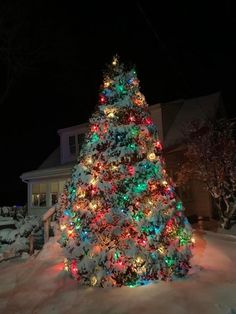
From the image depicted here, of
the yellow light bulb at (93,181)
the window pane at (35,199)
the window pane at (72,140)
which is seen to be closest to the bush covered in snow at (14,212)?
the window pane at (35,199)

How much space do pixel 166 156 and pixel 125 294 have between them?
11.6 meters

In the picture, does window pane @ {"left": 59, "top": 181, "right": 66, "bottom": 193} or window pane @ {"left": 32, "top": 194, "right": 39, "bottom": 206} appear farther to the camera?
window pane @ {"left": 32, "top": 194, "right": 39, "bottom": 206}

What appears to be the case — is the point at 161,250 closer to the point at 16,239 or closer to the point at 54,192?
the point at 16,239

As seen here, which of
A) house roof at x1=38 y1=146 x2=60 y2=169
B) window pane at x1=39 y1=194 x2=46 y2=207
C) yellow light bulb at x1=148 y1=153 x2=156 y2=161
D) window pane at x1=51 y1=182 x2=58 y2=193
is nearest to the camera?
yellow light bulb at x1=148 y1=153 x2=156 y2=161

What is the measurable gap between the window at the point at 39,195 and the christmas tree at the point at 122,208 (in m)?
14.9

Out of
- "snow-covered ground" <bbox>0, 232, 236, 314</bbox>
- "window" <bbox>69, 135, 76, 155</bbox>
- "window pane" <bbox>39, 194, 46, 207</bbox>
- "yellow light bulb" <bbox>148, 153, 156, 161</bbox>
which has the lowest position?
"snow-covered ground" <bbox>0, 232, 236, 314</bbox>

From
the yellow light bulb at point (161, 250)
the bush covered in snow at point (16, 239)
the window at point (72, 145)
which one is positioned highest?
the window at point (72, 145)

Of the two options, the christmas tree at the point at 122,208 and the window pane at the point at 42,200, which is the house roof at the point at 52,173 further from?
the christmas tree at the point at 122,208

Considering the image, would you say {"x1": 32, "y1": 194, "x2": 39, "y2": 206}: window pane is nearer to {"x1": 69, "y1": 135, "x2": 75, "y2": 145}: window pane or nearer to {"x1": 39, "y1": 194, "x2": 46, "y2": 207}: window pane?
{"x1": 39, "y1": 194, "x2": 46, "y2": 207}: window pane

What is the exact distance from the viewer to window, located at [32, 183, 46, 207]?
2252cm

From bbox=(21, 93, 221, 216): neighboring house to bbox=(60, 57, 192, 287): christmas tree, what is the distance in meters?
7.33

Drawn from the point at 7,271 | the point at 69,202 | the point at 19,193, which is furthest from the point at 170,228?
the point at 19,193

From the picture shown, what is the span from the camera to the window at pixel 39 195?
22516 millimetres

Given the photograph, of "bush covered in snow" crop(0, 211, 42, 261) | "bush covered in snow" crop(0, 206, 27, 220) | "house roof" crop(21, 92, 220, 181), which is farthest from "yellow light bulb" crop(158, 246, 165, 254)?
"bush covered in snow" crop(0, 206, 27, 220)
